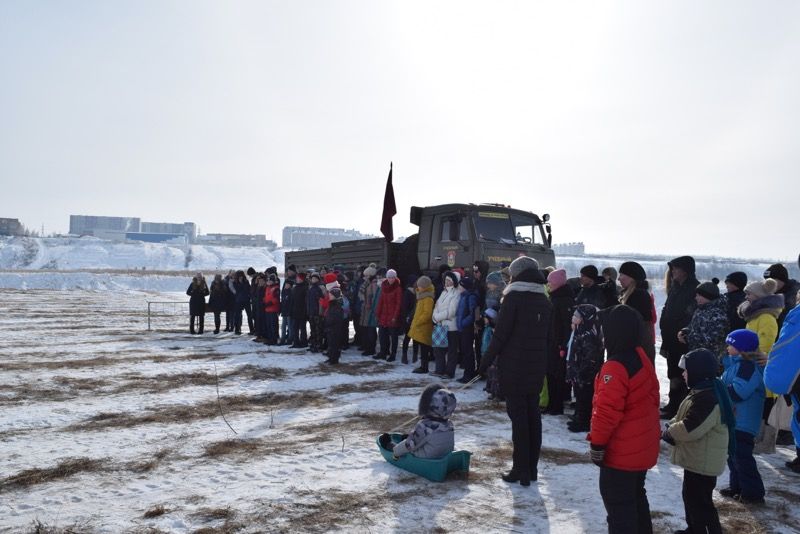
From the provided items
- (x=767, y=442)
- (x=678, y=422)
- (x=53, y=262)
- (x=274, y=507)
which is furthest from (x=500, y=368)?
(x=53, y=262)

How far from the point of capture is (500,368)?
4910mm

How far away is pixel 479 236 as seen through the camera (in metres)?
11.2

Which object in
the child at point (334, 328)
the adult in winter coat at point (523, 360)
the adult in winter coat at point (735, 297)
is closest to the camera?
the adult in winter coat at point (523, 360)

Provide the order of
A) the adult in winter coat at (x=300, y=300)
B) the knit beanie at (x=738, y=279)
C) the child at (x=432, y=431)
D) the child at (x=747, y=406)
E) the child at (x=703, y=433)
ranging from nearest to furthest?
the child at (x=703, y=433), the child at (x=747, y=406), the child at (x=432, y=431), the knit beanie at (x=738, y=279), the adult in winter coat at (x=300, y=300)

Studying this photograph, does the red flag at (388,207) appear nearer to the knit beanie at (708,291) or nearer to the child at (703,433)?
the knit beanie at (708,291)

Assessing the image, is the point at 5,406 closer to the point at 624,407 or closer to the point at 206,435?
the point at 206,435

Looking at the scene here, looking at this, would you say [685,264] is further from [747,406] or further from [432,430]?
[432,430]

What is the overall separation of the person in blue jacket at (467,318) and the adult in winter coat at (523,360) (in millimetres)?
4337

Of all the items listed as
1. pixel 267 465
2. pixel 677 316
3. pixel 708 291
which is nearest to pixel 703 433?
pixel 708 291

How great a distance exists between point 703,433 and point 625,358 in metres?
0.79

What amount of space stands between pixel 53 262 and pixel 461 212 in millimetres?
99208

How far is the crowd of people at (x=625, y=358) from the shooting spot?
335cm

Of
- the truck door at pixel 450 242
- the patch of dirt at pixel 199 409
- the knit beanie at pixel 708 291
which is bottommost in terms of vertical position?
the patch of dirt at pixel 199 409

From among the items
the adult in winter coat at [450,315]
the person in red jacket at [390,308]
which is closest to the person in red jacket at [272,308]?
the person in red jacket at [390,308]
